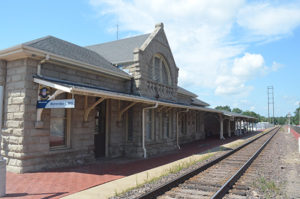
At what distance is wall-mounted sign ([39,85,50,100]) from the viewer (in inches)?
311

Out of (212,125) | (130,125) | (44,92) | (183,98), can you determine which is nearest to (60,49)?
(44,92)

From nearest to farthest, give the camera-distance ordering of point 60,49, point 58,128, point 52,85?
point 52,85 → point 58,128 → point 60,49

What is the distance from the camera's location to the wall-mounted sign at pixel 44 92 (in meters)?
7.89

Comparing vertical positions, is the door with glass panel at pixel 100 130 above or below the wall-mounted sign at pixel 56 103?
below

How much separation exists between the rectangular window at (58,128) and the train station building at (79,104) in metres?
0.03

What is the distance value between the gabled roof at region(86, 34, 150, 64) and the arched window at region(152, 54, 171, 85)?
138 centimetres

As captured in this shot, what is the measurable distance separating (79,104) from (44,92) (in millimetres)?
1738

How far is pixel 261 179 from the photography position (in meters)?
7.19

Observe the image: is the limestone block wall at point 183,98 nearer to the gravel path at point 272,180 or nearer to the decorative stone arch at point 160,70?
the decorative stone arch at point 160,70

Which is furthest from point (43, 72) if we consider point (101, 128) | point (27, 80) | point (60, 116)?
point (101, 128)

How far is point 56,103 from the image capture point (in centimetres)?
746

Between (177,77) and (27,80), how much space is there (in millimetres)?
10672

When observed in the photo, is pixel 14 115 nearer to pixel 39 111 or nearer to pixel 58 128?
pixel 39 111

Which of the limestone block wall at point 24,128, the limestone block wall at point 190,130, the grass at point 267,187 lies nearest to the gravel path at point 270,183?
the grass at point 267,187
